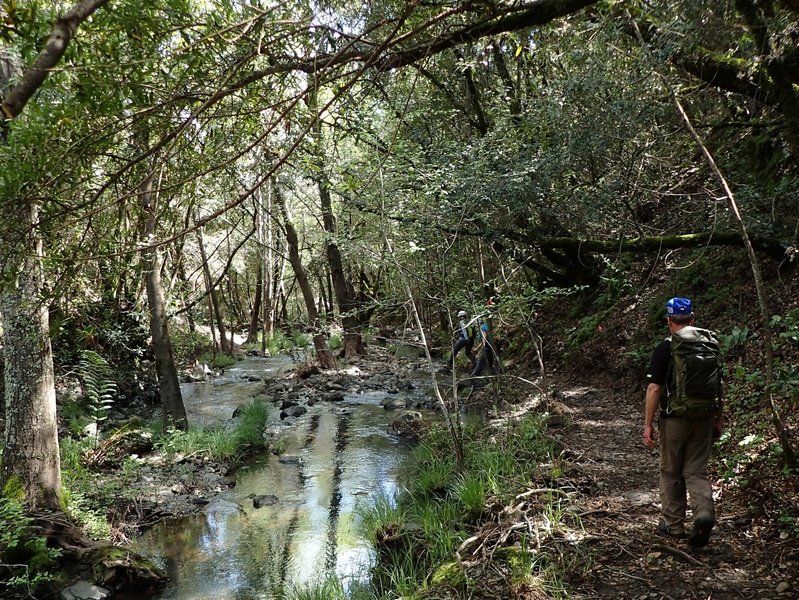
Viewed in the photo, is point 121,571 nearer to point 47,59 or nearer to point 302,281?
point 47,59

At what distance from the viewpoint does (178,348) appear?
18.2 meters

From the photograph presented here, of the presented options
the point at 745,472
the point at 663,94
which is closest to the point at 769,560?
the point at 745,472

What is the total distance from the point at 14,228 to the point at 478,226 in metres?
7.03

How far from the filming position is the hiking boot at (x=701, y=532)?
3.99 metres

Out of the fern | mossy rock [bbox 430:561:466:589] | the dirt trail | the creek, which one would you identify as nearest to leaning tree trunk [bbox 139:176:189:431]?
the fern

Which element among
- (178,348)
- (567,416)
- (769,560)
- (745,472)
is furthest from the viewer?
(178,348)

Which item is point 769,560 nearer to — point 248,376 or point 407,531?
point 407,531

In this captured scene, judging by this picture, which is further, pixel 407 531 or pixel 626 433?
pixel 626 433

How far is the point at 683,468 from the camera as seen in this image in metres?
4.30

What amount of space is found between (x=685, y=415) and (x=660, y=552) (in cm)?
107

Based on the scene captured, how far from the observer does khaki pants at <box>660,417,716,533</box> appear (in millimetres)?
4082

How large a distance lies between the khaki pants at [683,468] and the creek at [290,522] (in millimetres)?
3042

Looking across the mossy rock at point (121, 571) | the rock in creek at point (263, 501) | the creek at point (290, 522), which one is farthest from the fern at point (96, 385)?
the mossy rock at point (121, 571)

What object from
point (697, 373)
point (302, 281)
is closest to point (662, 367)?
point (697, 373)
